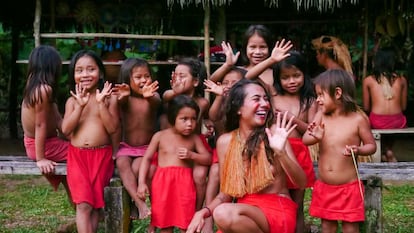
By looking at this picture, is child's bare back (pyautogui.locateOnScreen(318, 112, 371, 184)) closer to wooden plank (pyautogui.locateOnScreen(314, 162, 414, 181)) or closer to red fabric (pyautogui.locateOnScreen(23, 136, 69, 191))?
wooden plank (pyautogui.locateOnScreen(314, 162, 414, 181))

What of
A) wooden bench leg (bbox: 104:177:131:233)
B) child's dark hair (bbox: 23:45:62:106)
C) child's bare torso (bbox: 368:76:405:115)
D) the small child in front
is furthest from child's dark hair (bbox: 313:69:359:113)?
child's bare torso (bbox: 368:76:405:115)

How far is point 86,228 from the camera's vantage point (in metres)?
4.34

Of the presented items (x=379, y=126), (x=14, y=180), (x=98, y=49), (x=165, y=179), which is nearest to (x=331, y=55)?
(x=379, y=126)

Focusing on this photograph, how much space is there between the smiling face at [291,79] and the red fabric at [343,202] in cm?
64

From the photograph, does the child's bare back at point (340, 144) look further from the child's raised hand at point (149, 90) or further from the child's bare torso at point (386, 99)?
the child's bare torso at point (386, 99)

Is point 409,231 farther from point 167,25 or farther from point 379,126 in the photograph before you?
point 167,25

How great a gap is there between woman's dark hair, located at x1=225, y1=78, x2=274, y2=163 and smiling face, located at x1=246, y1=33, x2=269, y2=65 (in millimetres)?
504

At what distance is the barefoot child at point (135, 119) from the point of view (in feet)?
14.1

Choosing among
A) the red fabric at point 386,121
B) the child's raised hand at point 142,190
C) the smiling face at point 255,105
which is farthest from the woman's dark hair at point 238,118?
the red fabric at point 386,121

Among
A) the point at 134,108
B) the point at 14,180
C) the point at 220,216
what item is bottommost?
the point at 14,180

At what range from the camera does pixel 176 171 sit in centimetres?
421

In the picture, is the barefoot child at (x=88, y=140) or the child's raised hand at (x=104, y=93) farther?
the barefoot child at (x=88, y=140)

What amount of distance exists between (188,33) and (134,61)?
4.73m

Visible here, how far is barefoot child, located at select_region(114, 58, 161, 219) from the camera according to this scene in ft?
14.1
